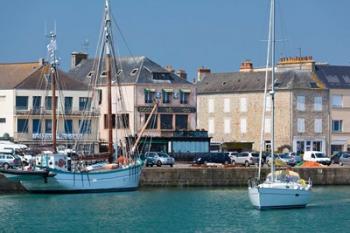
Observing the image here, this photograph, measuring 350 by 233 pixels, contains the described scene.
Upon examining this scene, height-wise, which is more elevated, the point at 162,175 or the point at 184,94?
the point at 184,94

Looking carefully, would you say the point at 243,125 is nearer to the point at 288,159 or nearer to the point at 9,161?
the point at 288,159

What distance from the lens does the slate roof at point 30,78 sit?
8756 cm

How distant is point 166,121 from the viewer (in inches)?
3610

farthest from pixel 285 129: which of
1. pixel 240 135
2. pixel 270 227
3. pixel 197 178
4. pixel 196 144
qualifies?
pixel 270 227

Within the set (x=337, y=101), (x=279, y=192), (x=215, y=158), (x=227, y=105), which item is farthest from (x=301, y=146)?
(x=279, y=192)

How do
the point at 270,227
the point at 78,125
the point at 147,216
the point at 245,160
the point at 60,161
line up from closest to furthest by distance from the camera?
the point at 270,227, the point at 147,216, the point at 60,161, the point at 245,160, the point at 78,125

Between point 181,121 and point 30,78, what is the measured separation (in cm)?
1303

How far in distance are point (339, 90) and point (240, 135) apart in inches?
376

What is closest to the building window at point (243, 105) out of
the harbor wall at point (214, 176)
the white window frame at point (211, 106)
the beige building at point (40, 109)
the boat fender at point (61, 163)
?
the white window frame at point (211, 106)

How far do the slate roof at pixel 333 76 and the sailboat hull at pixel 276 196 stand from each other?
43.5 meters

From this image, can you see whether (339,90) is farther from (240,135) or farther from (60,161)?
(60,161)

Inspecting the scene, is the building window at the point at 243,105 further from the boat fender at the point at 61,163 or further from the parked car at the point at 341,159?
the boat fender at the point at 61,163

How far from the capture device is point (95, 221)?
175 feet

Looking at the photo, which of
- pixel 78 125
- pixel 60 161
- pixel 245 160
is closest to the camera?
pixel 60 161
